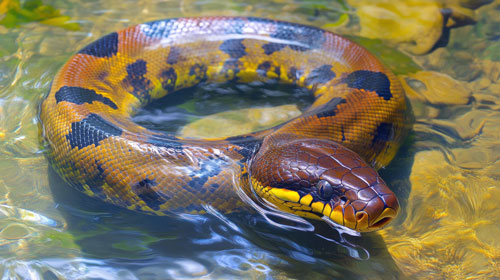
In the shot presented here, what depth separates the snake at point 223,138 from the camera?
147 inches

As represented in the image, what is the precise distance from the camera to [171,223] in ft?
13.4

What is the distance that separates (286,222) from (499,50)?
14.5ft

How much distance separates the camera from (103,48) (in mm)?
5492

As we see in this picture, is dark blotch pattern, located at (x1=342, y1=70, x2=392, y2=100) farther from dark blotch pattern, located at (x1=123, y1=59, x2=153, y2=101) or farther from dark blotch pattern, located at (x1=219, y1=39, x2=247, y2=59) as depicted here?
dark blotch pattern, located at (x1=123, y1=59, x2=153, y2=101)

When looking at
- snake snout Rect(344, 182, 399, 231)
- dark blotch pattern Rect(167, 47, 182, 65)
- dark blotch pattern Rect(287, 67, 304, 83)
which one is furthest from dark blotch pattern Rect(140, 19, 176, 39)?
snake snout Rect(344, 182, 399, 231)

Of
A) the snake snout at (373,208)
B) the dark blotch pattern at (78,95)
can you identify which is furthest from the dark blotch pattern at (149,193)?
the snake snout at (373,208)

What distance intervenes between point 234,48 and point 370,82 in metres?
2.02

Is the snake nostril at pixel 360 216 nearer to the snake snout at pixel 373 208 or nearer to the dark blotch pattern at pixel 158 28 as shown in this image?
the snake snout at pixel 373 208

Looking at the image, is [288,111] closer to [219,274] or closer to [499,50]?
[219,274]

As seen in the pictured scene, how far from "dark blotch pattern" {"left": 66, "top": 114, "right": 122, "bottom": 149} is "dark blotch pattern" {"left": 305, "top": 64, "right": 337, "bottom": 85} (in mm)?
2709

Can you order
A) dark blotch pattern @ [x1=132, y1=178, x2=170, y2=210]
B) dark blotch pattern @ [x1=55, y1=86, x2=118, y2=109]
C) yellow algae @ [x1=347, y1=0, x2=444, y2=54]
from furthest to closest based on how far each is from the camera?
yellow algae @ [x1=347, y1=0, x2=444, y2=54], dark blotch pattern @ [x1=55, y1=86, x2=118, y2=109], dark blotch pattern @ [x1=132, y1=178, x2=170, y2=210]

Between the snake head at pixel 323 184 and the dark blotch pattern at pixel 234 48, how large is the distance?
2.31 metres

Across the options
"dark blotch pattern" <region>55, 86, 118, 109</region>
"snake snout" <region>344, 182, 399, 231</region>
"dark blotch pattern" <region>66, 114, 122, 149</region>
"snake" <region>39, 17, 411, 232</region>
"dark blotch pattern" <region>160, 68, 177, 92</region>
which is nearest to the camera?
"snake snout" <region>344, 182, 399, 231</region>

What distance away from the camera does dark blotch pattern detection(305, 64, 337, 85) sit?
5.65 meters
